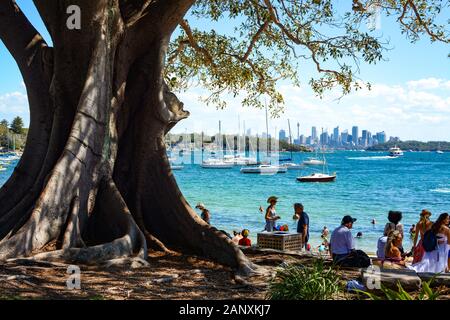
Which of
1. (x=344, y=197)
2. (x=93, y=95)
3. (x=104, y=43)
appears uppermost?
(x=104, y=43)

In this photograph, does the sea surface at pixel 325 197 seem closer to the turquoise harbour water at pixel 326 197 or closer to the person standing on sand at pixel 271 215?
the turquoise harbour water at pixel 326 197

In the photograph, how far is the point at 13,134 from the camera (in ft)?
512

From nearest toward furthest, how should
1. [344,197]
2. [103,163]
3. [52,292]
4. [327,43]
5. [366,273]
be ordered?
[52,292], [366,273], [103,163], [327,43], [344,197]

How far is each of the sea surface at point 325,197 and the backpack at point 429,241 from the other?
21705mm

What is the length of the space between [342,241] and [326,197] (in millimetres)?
63973

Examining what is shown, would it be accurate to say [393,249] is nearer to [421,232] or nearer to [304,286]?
[421,232]

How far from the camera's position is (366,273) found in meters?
9.52

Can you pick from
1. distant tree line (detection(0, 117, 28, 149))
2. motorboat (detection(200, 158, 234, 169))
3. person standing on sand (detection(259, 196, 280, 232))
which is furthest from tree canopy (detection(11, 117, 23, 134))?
person standing on sand (detection(259, 196, 280, 232))

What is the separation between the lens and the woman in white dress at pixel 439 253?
11.7 meters

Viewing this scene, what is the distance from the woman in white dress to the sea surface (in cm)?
2166

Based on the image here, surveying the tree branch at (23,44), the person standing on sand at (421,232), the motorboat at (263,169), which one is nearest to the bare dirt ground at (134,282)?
the person standing on sand at (421,232)
